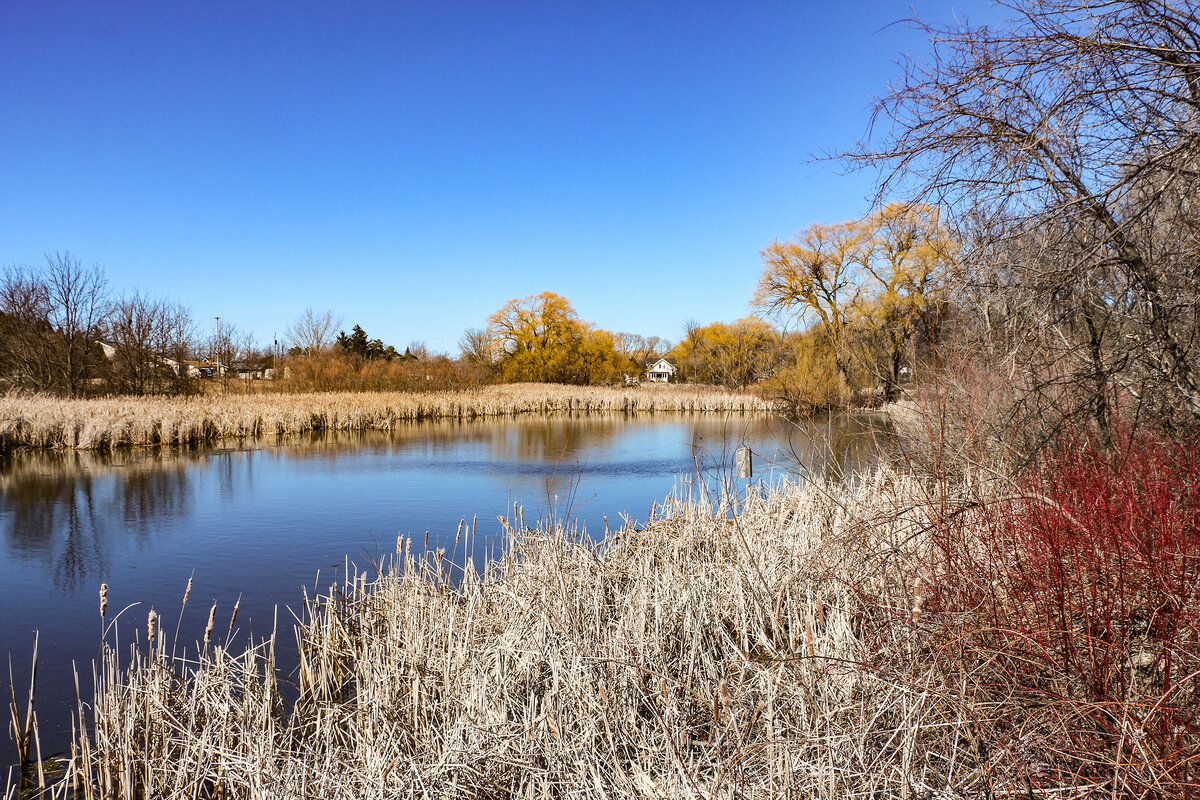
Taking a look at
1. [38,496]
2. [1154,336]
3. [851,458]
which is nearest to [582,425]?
[851,458]

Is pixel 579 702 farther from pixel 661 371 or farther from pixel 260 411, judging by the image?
pixel 661 371

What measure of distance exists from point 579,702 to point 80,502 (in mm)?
10969

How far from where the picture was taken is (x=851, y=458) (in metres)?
14.2

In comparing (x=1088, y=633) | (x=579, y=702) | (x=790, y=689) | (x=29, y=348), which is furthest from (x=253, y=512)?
(x=29, y=348)

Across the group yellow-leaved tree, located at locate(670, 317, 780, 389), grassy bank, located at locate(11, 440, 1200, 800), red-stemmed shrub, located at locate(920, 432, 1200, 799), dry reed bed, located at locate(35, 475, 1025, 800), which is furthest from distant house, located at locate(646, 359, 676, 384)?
red-stemmed shrub, located at locate(920, 432, 1200, 799)

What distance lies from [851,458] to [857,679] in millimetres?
12052

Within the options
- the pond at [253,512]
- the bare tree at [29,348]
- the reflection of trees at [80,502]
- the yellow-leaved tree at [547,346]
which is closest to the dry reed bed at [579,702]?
the pond at [253,512]

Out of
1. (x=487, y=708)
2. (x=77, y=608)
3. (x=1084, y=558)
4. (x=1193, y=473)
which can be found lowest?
(x=77, y=608)

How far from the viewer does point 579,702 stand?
10.2ft

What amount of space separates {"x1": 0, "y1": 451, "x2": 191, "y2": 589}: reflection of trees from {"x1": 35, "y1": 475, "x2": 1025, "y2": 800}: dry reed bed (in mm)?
4363

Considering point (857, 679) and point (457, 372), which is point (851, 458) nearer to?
point (857, 679)

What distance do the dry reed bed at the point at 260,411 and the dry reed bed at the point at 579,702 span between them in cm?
1451

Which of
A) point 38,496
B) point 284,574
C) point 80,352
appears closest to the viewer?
point 284,574

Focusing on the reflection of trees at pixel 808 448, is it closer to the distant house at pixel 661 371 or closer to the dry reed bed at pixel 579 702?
the dry reed bed at pixel 579 702
